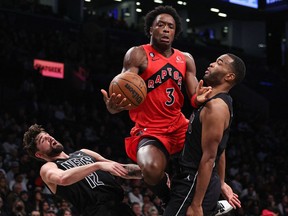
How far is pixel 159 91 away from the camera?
5.82 meters

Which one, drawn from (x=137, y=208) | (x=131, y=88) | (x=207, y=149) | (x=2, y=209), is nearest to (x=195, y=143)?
(x=207, y=149)

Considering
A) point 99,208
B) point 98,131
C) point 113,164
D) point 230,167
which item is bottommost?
point 230,167

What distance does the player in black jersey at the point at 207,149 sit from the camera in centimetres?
496

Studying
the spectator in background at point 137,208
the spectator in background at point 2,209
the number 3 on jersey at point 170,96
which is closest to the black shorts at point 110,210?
the number 3 on jersey at point 170,96

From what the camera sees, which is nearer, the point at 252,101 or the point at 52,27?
the point at 52,27

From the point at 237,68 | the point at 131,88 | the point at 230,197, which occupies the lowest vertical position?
the point at 230,197

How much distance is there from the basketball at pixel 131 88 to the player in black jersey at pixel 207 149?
20.5 inches

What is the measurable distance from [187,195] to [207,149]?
453 mm

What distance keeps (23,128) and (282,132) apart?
11.2 meters

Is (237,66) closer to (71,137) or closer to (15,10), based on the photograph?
(71,137)

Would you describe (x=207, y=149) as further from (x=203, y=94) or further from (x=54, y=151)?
(x=54, y=151)

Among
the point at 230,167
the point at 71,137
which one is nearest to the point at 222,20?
the point at 230,167

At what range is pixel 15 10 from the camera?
69.5 ft

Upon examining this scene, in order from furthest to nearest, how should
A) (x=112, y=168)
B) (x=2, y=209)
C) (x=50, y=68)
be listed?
(x=50, y=68) < (x=2, y=209) < (x=112, y=168)
